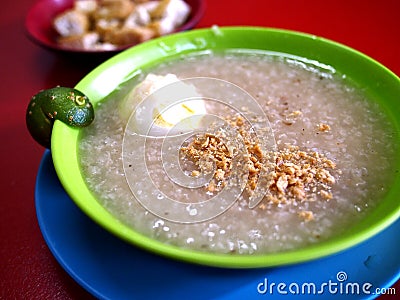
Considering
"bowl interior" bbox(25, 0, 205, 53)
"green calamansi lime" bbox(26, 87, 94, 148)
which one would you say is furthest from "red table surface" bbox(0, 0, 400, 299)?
"green calamansi lime" bbox(26, 87, 94, 148)

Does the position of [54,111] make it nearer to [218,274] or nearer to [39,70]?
[218,274]

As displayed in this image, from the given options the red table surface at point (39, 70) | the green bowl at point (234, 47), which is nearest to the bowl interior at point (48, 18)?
the red table surface at point (39, 70)

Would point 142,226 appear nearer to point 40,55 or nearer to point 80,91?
point 80,91

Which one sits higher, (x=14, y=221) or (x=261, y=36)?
(x=261, y=36)

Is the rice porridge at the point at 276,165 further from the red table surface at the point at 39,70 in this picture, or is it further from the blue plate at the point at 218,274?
the red table surface at the point at 39,70

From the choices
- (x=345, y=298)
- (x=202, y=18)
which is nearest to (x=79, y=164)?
(x=345, y=298)
